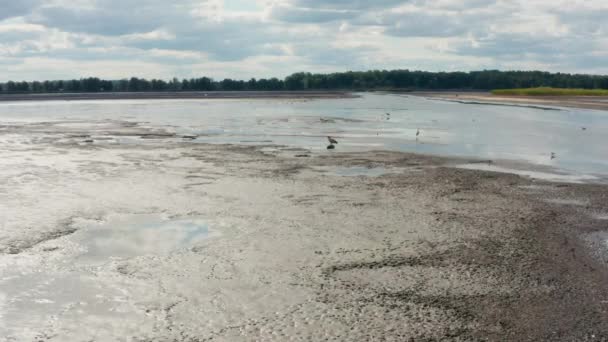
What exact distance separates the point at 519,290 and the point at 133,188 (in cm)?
1282

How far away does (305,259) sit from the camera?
1140 centimetres

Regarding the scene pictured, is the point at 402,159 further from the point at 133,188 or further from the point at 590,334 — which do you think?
the point at 590,334

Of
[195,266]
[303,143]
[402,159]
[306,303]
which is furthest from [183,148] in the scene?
[306,303]

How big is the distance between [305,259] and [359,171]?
38.7ft

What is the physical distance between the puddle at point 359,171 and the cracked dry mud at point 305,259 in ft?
1.53

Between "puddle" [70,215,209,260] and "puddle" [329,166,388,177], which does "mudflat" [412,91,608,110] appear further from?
"puddle" [70,215,209,260]

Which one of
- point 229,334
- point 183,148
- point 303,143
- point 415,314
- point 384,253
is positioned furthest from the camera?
point 303,143

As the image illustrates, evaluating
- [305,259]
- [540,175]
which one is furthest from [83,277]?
[540,175]

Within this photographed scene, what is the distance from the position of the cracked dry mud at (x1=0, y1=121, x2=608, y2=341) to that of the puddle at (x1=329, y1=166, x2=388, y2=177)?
0.46m

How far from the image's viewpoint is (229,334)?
26.2 ft

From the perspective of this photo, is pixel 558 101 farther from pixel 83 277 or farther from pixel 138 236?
pixel 83 277

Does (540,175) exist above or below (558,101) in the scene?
below

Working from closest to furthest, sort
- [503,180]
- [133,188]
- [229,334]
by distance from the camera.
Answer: [229,334]
[133,188]
[503,180]

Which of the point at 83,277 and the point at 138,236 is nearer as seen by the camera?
the point at 83,277
